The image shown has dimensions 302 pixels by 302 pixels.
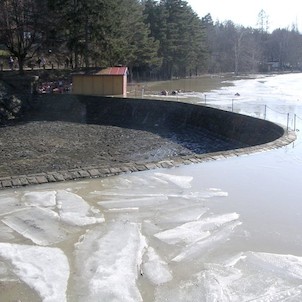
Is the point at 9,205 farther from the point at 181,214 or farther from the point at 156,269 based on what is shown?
the point at 156,269

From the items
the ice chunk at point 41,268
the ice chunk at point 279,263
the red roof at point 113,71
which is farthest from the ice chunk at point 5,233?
the red roof at point 113,71

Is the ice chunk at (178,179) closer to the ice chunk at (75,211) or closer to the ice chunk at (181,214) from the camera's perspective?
the ice chunk at (181,214)

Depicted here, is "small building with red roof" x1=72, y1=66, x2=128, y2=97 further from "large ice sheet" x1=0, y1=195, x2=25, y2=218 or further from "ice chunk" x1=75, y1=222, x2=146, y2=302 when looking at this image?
"ice chunk" x1=75, y1=222, x2=146, y2=302

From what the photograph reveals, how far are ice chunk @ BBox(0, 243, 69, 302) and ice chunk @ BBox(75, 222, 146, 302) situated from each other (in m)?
0.20

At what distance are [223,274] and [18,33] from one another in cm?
3226

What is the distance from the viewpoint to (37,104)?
27469 millimetres

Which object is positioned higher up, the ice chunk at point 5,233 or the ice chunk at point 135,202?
the ice chunk at point 135,202

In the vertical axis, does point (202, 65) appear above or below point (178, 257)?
above

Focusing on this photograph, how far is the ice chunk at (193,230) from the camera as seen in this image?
6043mm

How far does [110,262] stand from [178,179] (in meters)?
3.89

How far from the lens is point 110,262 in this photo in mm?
5312

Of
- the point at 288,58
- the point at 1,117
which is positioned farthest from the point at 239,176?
the point at 288,58

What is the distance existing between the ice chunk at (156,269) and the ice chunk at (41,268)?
99cm

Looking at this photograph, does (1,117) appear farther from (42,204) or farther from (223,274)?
(223,274)
